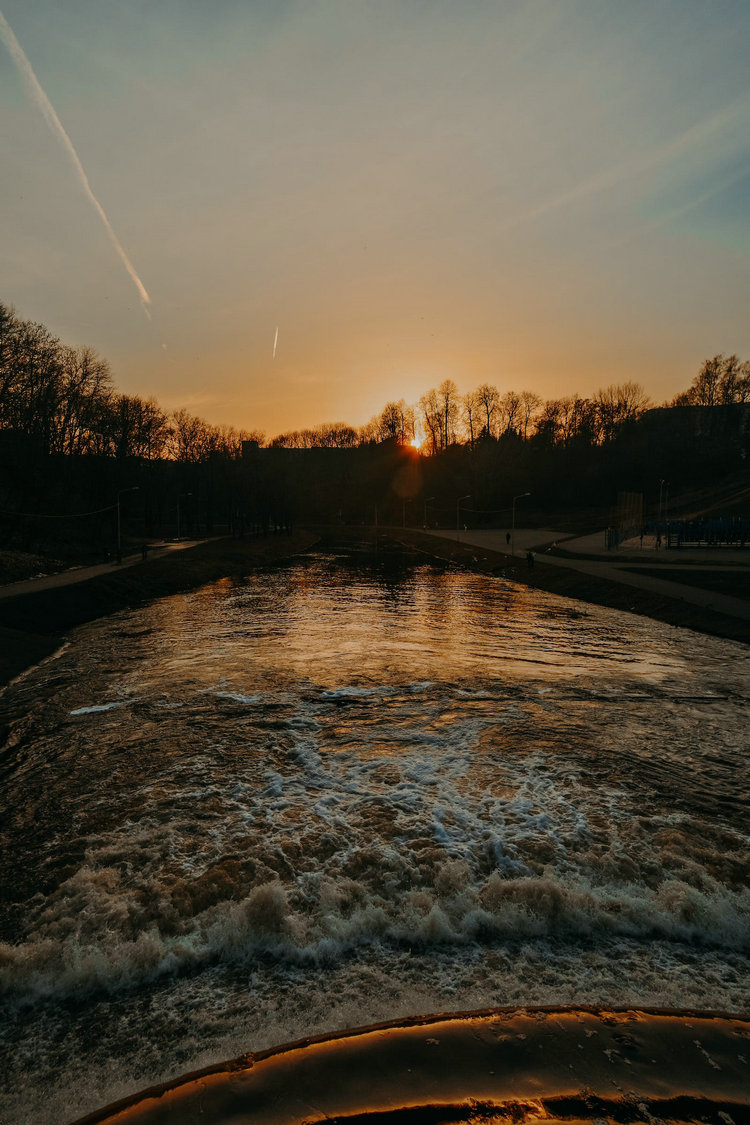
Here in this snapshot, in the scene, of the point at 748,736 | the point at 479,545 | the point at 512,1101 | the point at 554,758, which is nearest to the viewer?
the point at 512,1101

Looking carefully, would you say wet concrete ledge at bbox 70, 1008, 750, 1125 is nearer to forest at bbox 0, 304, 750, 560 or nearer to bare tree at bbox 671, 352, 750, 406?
forest at bbox 0, 304, 750, 560

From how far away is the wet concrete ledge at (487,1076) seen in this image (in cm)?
477

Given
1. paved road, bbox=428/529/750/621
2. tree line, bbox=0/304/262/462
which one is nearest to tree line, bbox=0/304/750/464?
tree line, bbox=0/304/262/462

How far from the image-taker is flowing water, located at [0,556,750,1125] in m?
6.20

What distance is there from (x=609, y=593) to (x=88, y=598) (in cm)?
3038

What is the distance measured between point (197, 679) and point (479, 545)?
63179 millimetres

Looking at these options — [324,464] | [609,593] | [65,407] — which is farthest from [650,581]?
[324,464]

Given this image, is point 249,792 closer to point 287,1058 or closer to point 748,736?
point 287,1058

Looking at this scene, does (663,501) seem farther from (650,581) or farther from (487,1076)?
(487,1076)

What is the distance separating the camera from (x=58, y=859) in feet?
29.8

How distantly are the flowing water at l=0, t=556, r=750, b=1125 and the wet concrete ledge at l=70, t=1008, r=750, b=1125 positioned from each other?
31cm

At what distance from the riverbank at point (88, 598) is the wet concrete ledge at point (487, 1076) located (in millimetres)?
17532

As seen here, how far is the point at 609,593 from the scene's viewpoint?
119ft

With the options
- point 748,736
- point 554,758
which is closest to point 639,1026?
point 554,758
